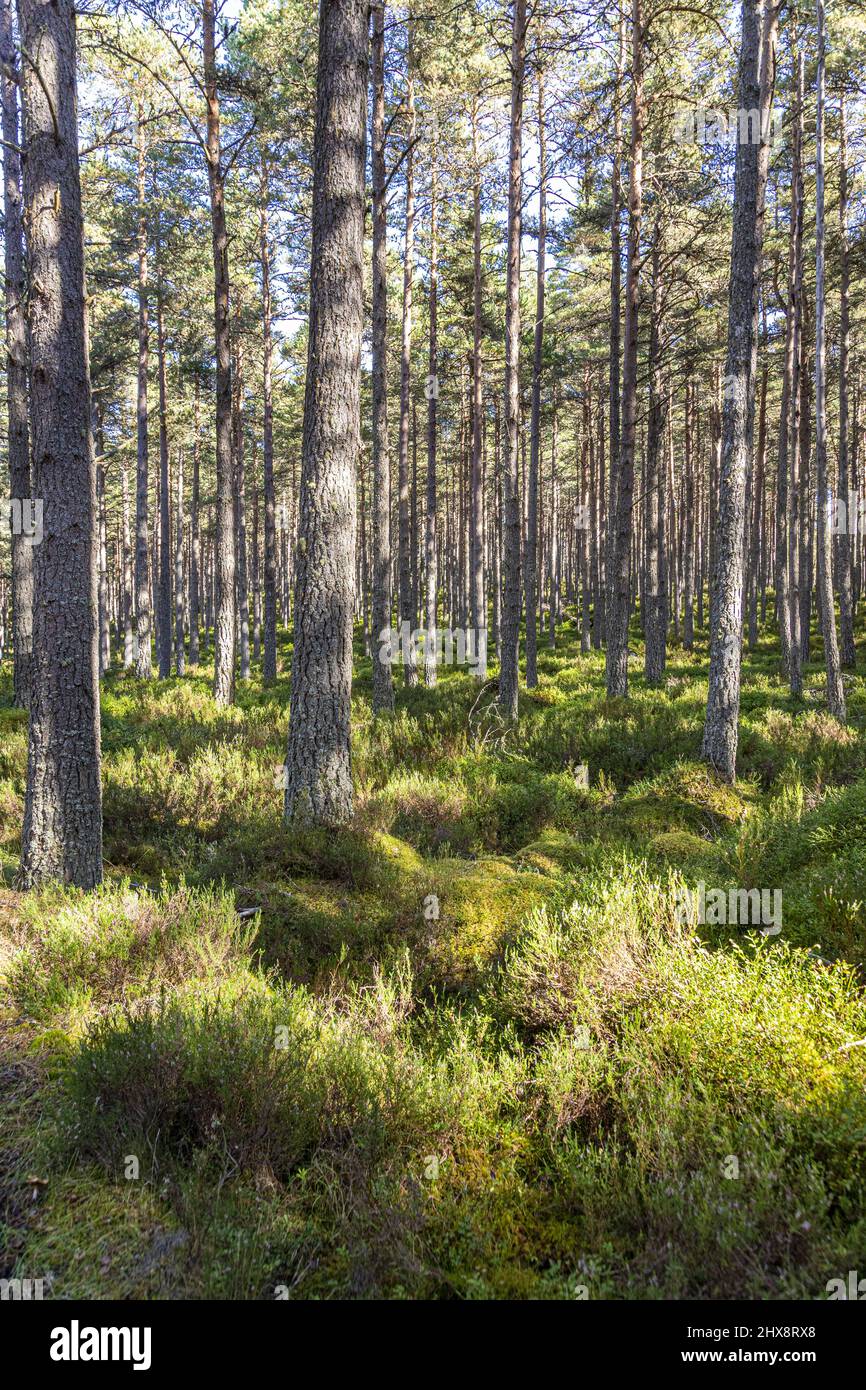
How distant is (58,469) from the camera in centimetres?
471

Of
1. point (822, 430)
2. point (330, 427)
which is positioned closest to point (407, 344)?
point (822, 430)

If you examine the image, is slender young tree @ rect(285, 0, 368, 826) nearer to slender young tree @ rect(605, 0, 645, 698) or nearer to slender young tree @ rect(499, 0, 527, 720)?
slender young tree @ rect(499, 0, 527, 720)

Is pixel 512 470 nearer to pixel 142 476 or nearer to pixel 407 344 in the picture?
pixel 407 344

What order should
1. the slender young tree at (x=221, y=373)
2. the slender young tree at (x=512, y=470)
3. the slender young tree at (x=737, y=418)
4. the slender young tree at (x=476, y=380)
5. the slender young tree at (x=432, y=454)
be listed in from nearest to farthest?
the slender young tree at (x=737, y=418) < the slender young tree at (x=512, y=470) < the slender young tree at (x=221, y=373) < the slender young tree at (x=476, y=380) < the slender young tree at (x=432, y=454)

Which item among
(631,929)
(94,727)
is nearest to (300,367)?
(94,727)

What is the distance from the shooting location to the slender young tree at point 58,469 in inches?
184

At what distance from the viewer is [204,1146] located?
2.72 meters

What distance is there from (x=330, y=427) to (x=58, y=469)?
2.15 metres

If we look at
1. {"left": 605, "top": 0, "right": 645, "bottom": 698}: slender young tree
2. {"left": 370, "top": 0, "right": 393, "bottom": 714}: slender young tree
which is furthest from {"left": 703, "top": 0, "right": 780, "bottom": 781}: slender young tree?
{"left": 370, "top": 0, "right": 393, "bottom": 714}: slender young tree

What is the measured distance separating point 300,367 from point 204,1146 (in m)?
31.6

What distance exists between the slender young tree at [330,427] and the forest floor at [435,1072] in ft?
2.60
